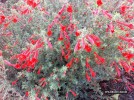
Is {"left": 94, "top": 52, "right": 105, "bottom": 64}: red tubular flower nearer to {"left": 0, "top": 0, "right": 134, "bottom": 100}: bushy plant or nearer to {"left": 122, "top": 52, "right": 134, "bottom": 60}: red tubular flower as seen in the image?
{"left": 0, "top": 0, "right": 134, "bottom": 100}: bushy plant

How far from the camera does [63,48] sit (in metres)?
2.84

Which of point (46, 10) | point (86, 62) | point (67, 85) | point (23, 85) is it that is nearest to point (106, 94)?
point (67, 85)

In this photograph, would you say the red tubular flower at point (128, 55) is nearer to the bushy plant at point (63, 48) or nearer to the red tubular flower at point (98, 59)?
the bushy plant at point (63, 48)

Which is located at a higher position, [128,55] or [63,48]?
[63,48]

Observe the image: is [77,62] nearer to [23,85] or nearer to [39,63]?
[39,63]

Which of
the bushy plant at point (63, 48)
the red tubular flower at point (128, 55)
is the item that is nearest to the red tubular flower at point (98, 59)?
the bushy plant at point (63, 48)

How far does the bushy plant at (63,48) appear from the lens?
268cm

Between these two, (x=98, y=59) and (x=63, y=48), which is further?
(x=63, y=48)

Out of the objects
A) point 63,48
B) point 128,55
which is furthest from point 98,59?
point 63,48

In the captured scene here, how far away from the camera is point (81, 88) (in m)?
3.24

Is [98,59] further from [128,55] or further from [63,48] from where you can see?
[63,48]

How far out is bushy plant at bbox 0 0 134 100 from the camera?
2.68 metres

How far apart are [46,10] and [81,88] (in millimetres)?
1117

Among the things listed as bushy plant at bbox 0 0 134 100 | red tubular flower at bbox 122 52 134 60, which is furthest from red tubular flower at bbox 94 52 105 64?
red tubular flower at bbox 122 52 134 60
